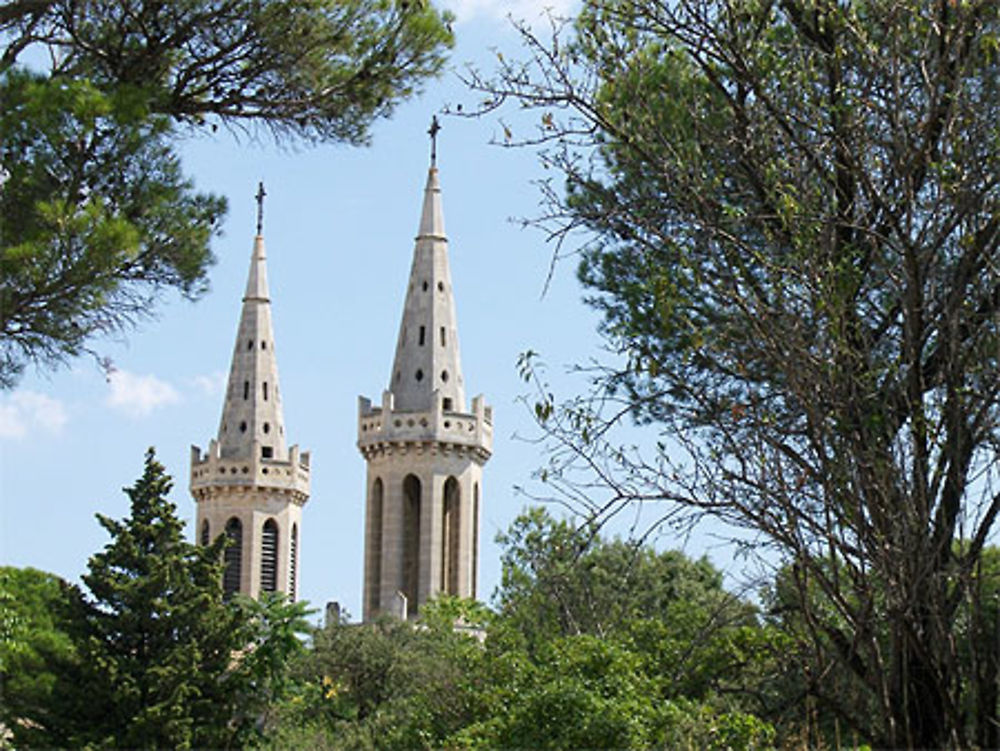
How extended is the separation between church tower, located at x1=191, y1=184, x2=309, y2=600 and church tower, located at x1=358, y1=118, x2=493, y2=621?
17.2ft

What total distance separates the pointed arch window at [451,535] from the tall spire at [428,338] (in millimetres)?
2538

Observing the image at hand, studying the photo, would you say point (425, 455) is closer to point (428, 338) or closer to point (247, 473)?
point (428, 338)

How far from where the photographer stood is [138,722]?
2464 centimetres

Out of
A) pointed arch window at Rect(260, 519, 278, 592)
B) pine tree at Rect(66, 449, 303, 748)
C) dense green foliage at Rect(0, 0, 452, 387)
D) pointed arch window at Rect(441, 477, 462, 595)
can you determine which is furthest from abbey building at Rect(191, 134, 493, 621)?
dense green foliage at Rect(0, 0, 452, 387)

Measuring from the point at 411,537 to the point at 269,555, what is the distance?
286 inches

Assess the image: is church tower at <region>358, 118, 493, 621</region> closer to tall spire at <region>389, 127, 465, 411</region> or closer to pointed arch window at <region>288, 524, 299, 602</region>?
tall spire at <region>389, 127, 465, 411</region>

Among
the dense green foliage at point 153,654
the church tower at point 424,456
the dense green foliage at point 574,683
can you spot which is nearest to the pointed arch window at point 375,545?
the church tower at point 424,456

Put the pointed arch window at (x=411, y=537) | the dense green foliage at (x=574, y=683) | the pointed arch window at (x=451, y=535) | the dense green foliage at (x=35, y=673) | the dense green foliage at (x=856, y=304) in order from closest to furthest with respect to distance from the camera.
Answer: the dense green foliage at (x=856, y=304) → the dense green foliage at (x=574, y=683) → the dense green foliage at (x=35, y=673) → the pointed arch window at (x=451, y=535) → the pointed arch window at (x=411, y=537)

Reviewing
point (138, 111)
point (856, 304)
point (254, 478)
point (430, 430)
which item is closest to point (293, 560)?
point (254, 478)

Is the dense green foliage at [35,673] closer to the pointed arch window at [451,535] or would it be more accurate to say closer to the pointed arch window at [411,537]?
the pointed arch window at [411,537]

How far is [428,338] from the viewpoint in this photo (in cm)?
5184

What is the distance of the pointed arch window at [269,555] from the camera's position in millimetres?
56688

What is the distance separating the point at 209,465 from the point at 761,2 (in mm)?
51436

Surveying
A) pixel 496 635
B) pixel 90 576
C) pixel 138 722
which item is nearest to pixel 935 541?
pixel 496 635
